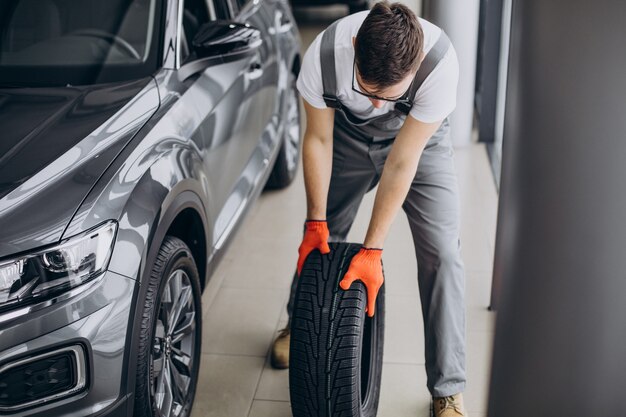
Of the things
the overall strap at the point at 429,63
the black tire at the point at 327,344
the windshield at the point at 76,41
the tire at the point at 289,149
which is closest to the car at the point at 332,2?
the tire at the point at 289,149

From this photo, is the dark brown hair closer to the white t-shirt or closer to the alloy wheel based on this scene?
the white t-shirt

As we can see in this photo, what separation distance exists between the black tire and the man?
6cm

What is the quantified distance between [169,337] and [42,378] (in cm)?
59

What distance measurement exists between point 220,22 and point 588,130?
240cm

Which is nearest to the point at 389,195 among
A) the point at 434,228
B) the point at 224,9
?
the point at 434,228

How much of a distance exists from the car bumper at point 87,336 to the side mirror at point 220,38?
1.15 meters

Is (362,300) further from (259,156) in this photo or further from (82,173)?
(259,156)

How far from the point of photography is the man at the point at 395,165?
7.88 ft

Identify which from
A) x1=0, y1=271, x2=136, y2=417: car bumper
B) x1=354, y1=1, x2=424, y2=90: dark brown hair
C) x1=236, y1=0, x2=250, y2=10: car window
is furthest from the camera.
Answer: x1=236, y1=0, x2=250, y2=10: car window

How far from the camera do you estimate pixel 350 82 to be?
8.14 ft

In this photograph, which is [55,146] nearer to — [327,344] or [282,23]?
[327,344]

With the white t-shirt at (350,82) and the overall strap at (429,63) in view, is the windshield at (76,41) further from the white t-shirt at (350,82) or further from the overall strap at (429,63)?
the overall strap at (429,63)

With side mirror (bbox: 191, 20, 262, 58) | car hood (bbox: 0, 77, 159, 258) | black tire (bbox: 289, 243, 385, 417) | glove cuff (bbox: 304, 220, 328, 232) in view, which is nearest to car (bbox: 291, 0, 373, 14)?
side mirror (bbox: 191, 20, 262, 58)

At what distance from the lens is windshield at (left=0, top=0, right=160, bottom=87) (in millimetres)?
2811
